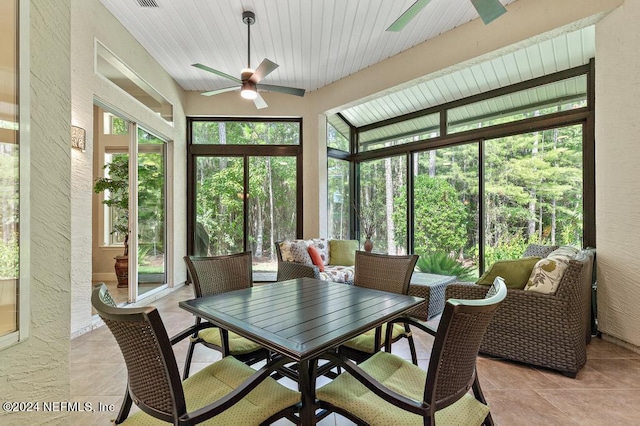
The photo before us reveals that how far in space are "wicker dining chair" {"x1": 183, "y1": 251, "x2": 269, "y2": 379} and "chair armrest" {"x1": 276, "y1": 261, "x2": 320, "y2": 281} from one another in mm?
1010

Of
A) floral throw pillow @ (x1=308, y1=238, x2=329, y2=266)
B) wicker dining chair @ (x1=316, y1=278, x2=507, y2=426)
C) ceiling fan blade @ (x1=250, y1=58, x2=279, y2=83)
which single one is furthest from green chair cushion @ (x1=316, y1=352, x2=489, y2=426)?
floral throw pillow @ (x1=308, y1=238, x2=329, y2=266)

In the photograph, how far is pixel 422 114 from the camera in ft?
16.6

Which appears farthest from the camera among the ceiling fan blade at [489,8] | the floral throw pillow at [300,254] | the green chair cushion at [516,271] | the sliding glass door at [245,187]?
the sliding glass door at [245,187]

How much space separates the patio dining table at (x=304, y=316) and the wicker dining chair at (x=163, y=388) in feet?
0.34

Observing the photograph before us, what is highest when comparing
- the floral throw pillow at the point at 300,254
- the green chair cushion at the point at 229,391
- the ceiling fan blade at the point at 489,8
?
the ceiling fan blade at the point at 489,8

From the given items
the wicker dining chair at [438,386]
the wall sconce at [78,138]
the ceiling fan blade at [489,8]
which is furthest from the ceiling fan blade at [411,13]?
the wall sconce at [78,138]

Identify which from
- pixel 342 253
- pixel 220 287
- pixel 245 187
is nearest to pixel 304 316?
pixel 220 287

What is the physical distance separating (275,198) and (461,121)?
3.35 metres

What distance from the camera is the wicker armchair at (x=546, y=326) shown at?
2.23 meters

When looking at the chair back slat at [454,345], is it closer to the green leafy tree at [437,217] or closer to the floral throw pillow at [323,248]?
the floral throw pillow at [323,248]

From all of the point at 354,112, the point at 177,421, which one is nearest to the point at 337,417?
the point at 177,421

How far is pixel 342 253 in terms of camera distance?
4836 millimetres

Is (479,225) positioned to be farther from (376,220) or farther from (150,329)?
(150,329)

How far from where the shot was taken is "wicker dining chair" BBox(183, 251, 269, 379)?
1884 millimetres
